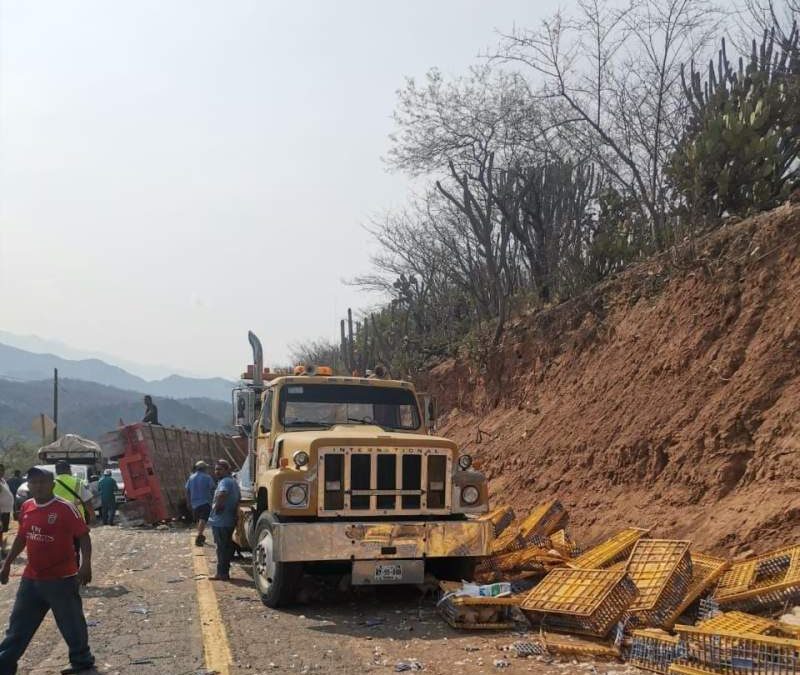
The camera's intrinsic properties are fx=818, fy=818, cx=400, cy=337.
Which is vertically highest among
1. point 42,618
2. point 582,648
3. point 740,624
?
point 740,624

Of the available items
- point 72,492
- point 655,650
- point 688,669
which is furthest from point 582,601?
point 72,492

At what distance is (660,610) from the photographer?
7.00 meters

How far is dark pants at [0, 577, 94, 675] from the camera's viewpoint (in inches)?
234

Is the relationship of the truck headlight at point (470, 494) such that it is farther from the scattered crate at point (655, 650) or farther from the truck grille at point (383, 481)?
the scattered crate at point (655, 650)

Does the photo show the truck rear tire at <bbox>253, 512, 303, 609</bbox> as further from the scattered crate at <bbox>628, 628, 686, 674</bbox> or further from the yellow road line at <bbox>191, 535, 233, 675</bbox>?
the scattered crate at <bbox>628, 628, 686, 674</bbox>

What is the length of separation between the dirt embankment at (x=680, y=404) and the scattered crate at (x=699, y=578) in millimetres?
583

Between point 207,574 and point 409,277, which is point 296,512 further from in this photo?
point 409,277

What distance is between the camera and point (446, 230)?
87.5 ft

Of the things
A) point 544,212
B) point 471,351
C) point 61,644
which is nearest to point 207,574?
point 61,644

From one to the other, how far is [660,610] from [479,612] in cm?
161

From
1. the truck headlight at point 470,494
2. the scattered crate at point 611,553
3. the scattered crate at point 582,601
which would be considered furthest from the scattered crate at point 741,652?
the truck headlight at point 470,494

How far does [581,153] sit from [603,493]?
11.3m

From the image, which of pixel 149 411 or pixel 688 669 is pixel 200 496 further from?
pixel 688 669

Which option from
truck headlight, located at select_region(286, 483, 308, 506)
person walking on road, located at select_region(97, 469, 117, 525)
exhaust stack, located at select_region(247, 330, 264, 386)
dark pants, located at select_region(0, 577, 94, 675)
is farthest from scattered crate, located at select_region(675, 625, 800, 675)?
person walking on road, located at select_region(97, 469, 117, 525)
